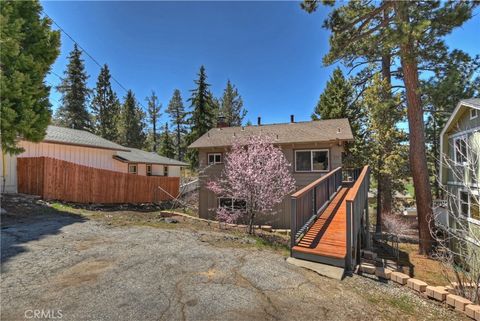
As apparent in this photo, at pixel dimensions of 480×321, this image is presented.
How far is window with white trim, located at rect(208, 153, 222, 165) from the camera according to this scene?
15.8 meters

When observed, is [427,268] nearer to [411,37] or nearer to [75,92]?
[411,37]

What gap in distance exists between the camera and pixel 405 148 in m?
17.8

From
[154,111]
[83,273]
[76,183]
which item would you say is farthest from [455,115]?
[154,111]

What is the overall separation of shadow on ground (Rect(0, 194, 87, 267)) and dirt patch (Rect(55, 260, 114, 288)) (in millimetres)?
1370

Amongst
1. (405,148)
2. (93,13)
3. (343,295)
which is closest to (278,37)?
(93,13)

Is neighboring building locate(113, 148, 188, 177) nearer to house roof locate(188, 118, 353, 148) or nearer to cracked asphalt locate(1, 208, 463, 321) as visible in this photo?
house roof locate(188, 118, 353, 148)

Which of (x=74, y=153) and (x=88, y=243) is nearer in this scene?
(x=88, y=243)

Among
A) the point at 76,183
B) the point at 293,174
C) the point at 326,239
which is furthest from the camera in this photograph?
the point at 293,174

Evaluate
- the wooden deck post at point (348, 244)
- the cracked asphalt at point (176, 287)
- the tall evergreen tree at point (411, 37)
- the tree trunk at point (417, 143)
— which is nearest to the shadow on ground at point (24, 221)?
the cracked asphalt at point (176, 287)

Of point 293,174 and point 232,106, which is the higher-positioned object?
point 232,106

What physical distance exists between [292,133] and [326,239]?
10.2m

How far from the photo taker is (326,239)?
5605 mm

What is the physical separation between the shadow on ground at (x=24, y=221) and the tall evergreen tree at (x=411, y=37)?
10845 mm

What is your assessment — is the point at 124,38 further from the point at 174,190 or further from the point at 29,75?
the point at 174,190
